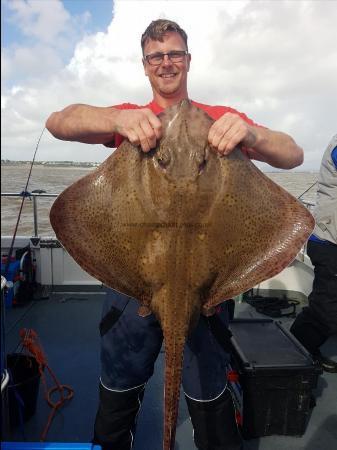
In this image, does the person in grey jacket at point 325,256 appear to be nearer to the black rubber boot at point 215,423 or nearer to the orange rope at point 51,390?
the black rubber boot at point 215,423

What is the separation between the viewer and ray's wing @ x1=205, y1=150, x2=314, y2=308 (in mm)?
2018

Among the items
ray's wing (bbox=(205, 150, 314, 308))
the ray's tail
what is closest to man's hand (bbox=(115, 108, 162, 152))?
ray's wing (bbox=(205, 150, 314, 308))

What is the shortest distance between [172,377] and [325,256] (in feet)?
9.31

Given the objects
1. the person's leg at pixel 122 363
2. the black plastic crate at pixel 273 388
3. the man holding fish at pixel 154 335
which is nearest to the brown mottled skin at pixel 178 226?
the man holding fish at pixel 154 335

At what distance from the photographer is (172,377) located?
6.48 ft

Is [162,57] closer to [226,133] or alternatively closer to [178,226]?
[226,133]

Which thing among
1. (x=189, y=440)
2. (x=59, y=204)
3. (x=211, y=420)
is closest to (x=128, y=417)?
(x=211, y=420)

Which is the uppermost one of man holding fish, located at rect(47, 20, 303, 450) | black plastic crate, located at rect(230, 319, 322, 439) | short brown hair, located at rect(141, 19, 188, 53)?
short brown hair, located at rect(141, 19, 188, 53)

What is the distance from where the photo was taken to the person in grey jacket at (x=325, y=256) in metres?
4.16

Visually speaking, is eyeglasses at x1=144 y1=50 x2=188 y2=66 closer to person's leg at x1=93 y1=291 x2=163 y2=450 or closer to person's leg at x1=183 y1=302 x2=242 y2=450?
person's leg at x1=93 y1=291 x2=163 y2=450

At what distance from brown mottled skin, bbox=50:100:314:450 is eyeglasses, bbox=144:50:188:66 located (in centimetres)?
77

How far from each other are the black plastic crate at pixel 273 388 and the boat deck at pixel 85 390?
0.14 meters

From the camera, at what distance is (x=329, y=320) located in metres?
4.18

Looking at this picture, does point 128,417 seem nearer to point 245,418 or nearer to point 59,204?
point 245,418
